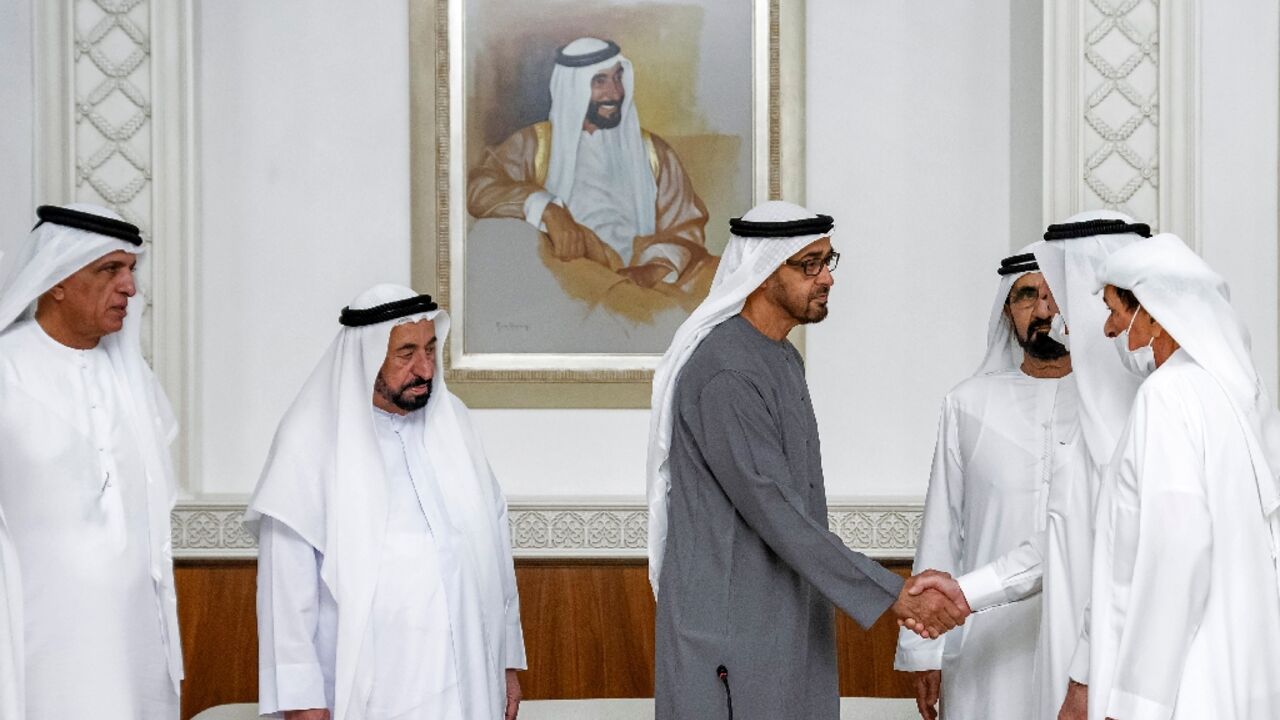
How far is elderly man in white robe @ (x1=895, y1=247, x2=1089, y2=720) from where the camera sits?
354 cm

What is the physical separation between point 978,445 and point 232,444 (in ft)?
10.3

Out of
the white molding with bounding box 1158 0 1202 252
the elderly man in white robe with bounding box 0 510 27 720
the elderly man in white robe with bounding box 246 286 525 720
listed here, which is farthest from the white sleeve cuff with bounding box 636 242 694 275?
the elderly man in white robe with bounding box 0 510 27 720

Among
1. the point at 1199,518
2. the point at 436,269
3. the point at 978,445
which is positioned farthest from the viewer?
the point at 436,269

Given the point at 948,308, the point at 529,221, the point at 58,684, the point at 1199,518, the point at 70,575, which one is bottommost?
the point at 58,684

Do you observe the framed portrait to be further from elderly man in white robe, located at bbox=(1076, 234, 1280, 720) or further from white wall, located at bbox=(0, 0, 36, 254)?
elderly man in white robe, located at bbox=(1076, 234, 1280, 720)

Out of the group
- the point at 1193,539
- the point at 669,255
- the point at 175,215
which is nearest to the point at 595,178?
the point at 669,255

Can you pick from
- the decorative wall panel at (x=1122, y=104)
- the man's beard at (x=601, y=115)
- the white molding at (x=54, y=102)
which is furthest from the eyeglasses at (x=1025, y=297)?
the white molding at (x=54, y=102)

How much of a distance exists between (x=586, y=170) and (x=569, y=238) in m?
0.29

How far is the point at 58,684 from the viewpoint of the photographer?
3.41 metres

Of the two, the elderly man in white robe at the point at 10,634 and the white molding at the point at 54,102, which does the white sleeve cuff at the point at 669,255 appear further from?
the elderly man in white robe at the point at 10,634

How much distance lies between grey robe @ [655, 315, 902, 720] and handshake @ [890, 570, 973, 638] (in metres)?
0.13

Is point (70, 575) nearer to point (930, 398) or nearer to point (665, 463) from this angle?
point (665, 463)

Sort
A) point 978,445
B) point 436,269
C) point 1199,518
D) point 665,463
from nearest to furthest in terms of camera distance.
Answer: point 1199,518
point 665,463
point 978,445
point 436,269

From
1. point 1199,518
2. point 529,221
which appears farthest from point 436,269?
point 1199,518
